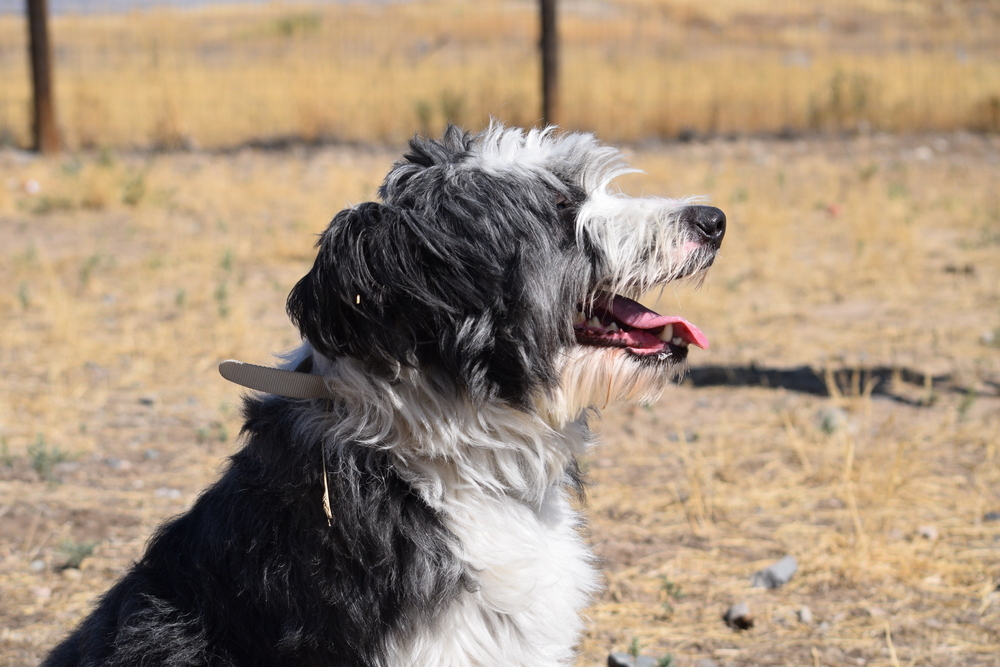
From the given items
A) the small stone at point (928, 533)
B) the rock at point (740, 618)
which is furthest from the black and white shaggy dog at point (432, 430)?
the small stone at point (928, 533)

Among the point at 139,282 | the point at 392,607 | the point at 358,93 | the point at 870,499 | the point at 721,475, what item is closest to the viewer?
the point at 392,607

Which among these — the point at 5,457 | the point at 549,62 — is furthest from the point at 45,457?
the point at 549,62

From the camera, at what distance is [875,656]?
283cm

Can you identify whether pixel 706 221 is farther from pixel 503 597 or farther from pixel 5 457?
pixel 5 457

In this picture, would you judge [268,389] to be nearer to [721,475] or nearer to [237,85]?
[721,475]

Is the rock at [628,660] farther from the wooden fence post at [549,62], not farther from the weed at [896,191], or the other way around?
the wooden fence post at [549,62]

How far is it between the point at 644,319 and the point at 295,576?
3.19ft

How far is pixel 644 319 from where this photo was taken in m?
2.15

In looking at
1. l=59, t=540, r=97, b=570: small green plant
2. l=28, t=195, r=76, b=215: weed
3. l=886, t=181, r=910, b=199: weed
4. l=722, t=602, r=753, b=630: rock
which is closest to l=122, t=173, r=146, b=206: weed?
l=28, t=195, r=76, b=215: weed

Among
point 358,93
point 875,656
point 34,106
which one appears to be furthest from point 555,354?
point 358,93

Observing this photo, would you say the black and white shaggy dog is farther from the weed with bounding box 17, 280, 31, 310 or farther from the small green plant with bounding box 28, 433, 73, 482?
the weed with bounding box 17, 280, 31, 310

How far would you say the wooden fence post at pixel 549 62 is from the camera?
11547mm

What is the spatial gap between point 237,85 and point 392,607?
591 inches

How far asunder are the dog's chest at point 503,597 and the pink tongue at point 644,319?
505 millimetres
